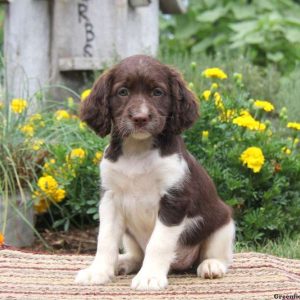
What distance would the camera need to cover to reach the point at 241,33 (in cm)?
1058

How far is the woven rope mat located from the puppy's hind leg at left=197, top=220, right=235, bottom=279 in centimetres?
6

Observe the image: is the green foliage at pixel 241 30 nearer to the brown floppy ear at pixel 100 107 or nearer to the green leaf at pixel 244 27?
the green leaf at pixel 244 27

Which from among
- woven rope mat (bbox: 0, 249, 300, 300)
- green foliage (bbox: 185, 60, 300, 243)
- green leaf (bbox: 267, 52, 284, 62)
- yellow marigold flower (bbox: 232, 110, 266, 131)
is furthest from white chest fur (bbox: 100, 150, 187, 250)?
green leaf (bbox: 267, 52, 284, 62)

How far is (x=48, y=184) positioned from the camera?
608cm

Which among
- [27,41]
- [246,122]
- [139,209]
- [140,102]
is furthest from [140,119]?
[27,41]

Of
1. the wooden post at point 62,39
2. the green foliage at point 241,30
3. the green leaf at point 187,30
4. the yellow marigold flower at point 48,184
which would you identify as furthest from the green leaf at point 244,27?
the yellow marigold flower at point 48,184

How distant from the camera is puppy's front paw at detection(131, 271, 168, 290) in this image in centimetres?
418

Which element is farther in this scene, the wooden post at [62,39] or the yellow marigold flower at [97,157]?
the wooden post at [62,39]

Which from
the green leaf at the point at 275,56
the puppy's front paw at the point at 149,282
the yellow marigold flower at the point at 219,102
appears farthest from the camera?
the green leaf at the point at 275,56

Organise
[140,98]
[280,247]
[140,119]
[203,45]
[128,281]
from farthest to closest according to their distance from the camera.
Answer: [203,45] → [280,247] → [128,281] → [140,98] → [140,119]

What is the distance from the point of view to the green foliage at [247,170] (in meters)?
6.00

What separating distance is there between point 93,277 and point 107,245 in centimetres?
20

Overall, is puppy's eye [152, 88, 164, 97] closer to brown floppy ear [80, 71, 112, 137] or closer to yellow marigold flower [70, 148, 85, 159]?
brown floppy ear [80, 71, 112, 137]

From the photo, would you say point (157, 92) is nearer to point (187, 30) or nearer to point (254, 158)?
point (254, 158)
